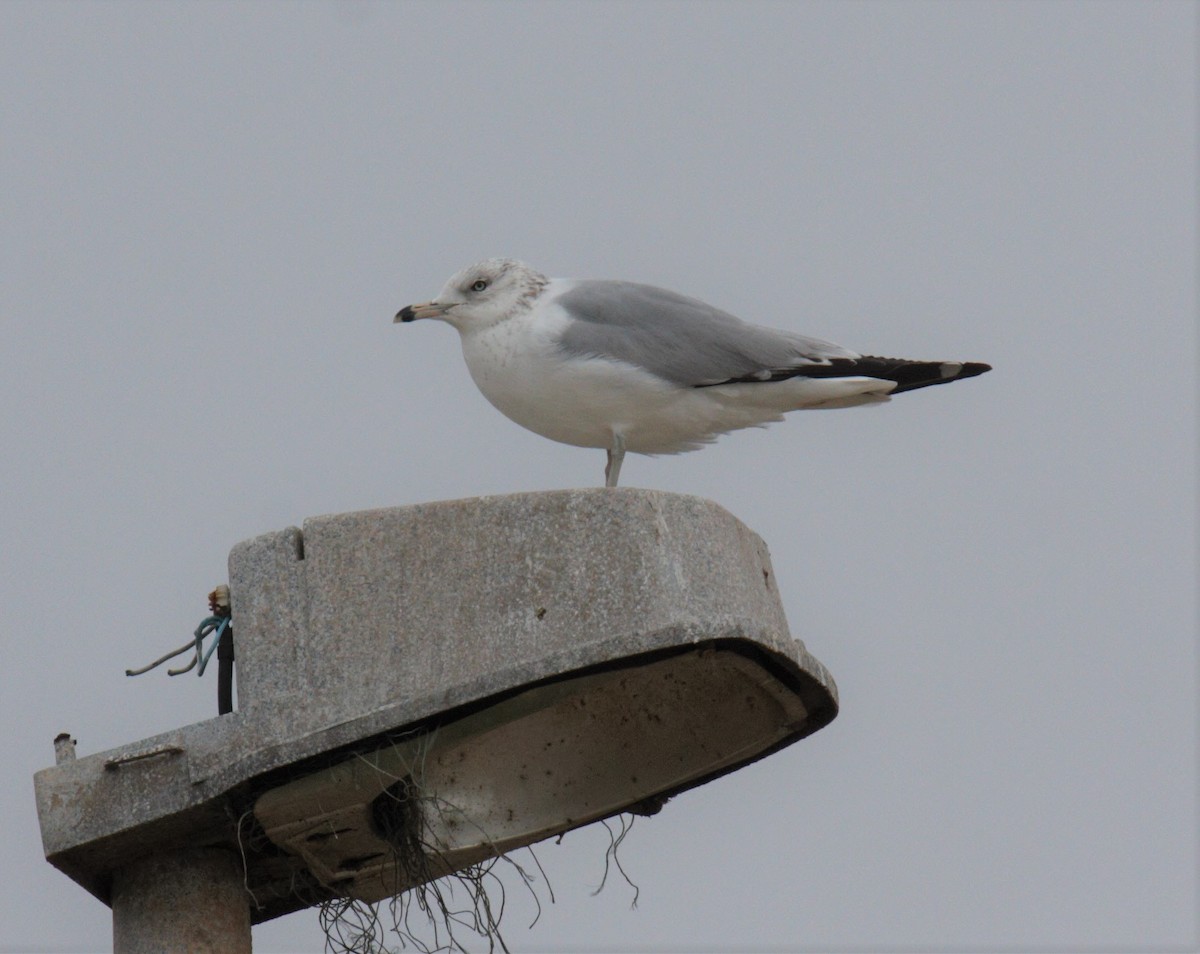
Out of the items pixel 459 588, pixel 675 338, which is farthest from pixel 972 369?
pixel 459 588

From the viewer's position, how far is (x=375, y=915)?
19.5ft

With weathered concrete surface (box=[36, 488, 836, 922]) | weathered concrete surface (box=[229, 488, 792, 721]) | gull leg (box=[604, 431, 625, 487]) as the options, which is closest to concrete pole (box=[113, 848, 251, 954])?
weathered concrete surface (box=[36, 488, 836, 922])

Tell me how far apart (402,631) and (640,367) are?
216 centimetres

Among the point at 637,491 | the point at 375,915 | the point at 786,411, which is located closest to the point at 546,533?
the point at 637,491

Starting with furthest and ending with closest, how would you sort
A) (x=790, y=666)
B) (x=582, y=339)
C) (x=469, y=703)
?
(x=582, y=339) < (x=790, y=666) < (x=469, y=703)

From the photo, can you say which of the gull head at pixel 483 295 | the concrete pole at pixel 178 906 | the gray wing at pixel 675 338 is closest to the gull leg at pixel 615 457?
the gray wing at pixel 675 338

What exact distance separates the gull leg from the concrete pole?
2275 mm

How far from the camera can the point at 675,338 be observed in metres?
7.34

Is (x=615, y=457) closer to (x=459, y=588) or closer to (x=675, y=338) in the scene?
(x=675, y=338)

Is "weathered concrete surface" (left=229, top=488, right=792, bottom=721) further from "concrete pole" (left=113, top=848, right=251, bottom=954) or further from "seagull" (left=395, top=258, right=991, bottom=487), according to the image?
"seagull" (left=395, top=258, right=991, bottom=487)

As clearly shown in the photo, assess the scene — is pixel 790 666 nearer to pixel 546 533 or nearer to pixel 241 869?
pixel 546 533

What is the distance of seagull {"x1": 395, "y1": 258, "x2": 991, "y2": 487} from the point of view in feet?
23.6

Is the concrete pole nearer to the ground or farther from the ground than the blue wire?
nearer to the ground

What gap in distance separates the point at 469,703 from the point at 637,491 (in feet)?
2.50
